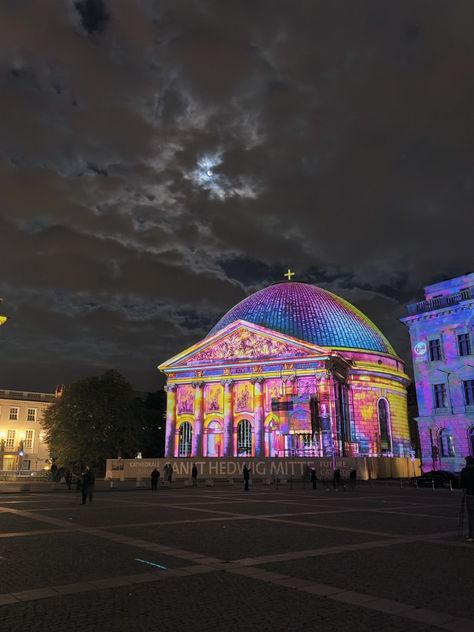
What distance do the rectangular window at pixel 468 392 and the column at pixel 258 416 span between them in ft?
80.2

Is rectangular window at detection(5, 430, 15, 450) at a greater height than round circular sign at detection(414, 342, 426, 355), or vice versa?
round circular sign at detection(414, 342, 426, 355)

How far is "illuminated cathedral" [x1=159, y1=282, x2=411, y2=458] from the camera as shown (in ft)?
204

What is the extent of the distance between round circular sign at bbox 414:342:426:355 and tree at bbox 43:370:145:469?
3230 centimetres

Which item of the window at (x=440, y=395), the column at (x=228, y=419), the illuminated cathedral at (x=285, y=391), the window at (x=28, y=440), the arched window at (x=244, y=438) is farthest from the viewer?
the window at (x=28, y=440)

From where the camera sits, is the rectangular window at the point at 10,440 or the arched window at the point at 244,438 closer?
the arched window at the point at 244,438

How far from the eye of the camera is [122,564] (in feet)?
33.7

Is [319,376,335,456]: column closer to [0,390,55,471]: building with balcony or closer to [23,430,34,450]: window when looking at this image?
[0,390,55,471]: building with balcony

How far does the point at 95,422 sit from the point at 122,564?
52.4 m

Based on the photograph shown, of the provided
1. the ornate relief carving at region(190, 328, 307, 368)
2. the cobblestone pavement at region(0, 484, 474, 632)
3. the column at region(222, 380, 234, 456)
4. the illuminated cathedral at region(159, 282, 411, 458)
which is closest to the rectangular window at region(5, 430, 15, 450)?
the illuminated cathedral at region(159, 282, 411, 458)

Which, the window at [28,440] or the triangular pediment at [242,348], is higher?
the triangular pediment at [242,348]

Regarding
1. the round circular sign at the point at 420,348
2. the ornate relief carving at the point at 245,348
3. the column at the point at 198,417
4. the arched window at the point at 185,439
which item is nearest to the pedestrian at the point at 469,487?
the round circular sign at the point at 420,348

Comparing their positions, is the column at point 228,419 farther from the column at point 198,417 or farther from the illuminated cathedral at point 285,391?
the column at point 198,417

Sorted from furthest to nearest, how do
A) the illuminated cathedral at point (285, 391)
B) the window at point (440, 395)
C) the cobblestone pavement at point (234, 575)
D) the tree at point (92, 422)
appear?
the illuminated cathedral at point (285, 391) → the tree at point (92, 422) → the window at point (440, 395) → the cobblestone pavement at point (234, 575)

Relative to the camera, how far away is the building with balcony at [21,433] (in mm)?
82938
